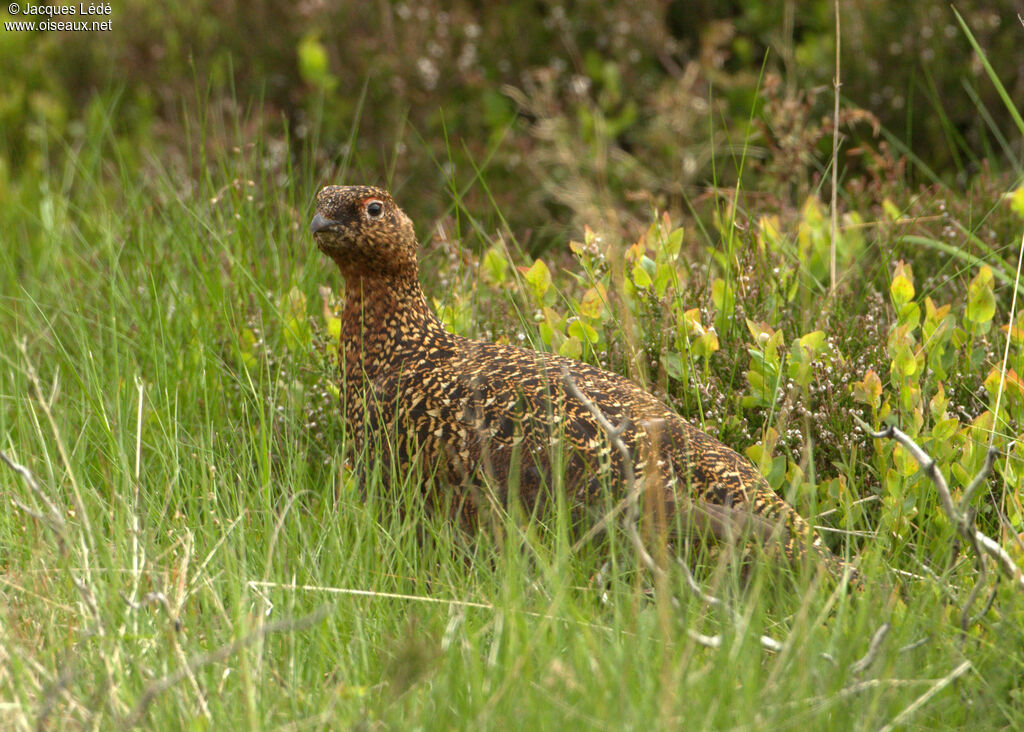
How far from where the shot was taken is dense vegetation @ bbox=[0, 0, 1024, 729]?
86.2 inches

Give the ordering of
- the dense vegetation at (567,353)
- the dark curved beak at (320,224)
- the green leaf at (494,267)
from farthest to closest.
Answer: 1. the green leaf at (494,267)
2. the dark curved beak at (320,224)
3. the dense vegetation at (567,353)

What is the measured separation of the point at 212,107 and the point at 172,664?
5498 millimetres

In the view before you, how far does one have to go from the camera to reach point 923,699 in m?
2.04

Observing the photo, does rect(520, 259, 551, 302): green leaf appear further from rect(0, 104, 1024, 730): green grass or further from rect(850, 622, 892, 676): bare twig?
rect(850, 622, 892, 676): bare twig

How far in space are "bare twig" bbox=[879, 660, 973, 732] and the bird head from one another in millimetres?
1854

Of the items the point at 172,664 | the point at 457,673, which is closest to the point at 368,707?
the point at 457,673

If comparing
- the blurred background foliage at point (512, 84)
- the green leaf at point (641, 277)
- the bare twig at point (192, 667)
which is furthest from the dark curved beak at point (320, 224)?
the blurred background foliage at point (512, 84)

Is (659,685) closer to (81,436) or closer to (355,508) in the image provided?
(355,508)

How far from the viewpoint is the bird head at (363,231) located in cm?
333

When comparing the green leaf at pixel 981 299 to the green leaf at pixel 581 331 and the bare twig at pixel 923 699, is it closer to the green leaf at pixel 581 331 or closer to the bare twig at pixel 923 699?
the green leaf at pixel 581 331

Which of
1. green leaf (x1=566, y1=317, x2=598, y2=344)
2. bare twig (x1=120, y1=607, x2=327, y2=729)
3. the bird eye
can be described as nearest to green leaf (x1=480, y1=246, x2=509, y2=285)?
green leaf (x1=566, y1=317, x2=598, y2=344)

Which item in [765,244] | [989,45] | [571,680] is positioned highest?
[989,45]

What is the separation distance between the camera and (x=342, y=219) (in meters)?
3.33

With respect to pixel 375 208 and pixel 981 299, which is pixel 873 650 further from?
pixel 375 208
